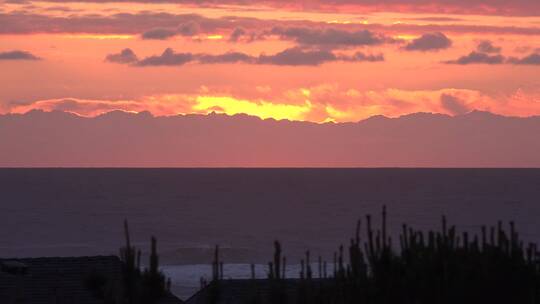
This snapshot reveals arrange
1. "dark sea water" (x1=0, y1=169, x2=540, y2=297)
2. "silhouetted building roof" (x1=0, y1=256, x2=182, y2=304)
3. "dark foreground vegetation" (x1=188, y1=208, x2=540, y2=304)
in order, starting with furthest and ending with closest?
"dark sea water" (x1=0, y1=169, x2=540, y2=297)
"silhouetted building roof" (x1=0, y1=256, x2=182, y2=304)
"dark foreground vegetation" (x1=188, y1=208, x2=540, y2=304)

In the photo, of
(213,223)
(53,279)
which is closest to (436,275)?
(53,279)

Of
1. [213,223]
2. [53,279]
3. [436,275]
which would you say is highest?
[213,223]

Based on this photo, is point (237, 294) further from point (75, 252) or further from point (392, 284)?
point (75, 252)

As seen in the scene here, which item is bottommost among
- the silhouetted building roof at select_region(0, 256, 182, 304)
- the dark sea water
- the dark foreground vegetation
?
the dark foreground vegetation

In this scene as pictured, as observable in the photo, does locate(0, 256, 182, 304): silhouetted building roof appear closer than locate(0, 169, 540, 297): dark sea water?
Yes

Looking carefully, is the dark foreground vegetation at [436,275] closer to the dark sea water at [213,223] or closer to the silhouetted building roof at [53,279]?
the silhouetted building roof at [53,279]

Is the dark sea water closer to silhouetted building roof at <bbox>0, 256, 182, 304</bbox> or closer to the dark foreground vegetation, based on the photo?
silhouetted building roof at <bbox>0, 256, 182, 304</bbox>

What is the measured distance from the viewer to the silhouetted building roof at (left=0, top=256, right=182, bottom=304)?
34.8m

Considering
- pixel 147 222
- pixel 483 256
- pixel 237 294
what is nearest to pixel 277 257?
pixel 483 256

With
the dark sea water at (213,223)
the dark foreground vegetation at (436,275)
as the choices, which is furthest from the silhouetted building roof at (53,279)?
the dark sea water at (213,223)

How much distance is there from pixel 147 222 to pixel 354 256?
132 metres

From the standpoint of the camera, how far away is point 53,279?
117 ft

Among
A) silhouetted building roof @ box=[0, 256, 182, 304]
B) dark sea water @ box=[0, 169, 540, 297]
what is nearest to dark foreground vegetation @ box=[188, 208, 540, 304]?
silhouetted building roof @ box=[0, 256, 182, 304]

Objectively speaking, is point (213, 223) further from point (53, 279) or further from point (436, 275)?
point (436, 275)
